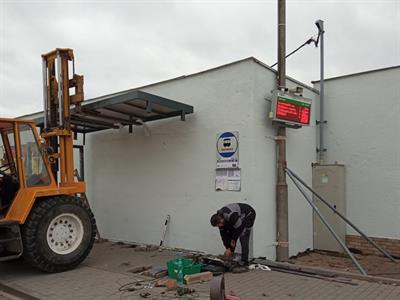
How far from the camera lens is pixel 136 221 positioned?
9.55 metres

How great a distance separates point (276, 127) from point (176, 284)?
379 centimetres

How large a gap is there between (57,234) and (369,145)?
6.81 meters

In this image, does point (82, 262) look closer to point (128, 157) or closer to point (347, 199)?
point (128, 157)

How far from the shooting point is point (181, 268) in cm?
610

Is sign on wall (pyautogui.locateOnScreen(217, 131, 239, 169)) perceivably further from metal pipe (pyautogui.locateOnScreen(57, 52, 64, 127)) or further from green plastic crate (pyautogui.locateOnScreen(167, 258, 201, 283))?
metal pipe (pyautogui.locateOnScreen(57, 52, 64, 127))

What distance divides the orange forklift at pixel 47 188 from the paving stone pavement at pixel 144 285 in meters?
0.41

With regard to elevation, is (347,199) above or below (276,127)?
below

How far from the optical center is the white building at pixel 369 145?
8625 millimetres

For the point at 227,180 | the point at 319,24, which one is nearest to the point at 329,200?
the point at 227,180

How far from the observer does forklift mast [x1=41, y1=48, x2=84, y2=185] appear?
7.46 m

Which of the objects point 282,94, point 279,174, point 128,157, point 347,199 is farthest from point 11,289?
point 347,199

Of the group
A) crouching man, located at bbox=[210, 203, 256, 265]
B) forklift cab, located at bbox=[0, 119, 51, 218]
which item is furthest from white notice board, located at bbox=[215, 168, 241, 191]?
forklift cab, located at bbox=[0, 119, 51, 218]

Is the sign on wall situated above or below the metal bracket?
below

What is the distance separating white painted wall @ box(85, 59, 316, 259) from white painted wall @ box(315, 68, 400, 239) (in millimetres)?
807
